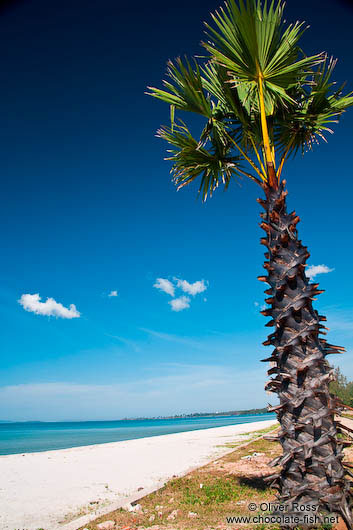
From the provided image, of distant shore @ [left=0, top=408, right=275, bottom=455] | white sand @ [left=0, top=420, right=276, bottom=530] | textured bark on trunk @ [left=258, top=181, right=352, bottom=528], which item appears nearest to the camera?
textured bark on trunk @ [left=258, top=181, right=352, bottom=528]

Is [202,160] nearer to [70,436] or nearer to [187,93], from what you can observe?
[187,93]

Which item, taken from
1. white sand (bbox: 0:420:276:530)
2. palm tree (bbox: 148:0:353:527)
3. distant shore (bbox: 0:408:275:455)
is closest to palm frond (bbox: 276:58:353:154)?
palm tree (bbox: 148:0:353:527)

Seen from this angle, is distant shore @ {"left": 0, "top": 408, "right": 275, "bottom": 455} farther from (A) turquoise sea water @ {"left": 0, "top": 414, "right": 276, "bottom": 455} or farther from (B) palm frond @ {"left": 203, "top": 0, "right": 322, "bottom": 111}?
(B) palm frond @ {"left": 203, "top": 0, "right": 322, "bottom": 111}

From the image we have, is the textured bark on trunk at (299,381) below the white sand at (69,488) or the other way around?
the other way around

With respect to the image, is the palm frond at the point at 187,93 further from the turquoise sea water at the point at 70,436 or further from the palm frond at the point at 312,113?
the turquoise sea water at the point at 70,436

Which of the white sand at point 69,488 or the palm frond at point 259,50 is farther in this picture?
the white sand at point 69,488

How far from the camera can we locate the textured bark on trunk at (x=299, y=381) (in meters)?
3.90

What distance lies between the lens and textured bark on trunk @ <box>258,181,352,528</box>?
3.90 m

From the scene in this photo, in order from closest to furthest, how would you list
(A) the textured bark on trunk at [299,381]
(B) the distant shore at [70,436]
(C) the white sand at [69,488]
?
(A) the textured bark on trunk at [299,381] → (C) the white sand at [69,488] → (B) the distant shore at [70,436]

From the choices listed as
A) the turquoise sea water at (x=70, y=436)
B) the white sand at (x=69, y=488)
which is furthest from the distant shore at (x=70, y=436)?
the white sand at (x=69, y=488)

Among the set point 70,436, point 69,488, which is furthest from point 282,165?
point 70,436

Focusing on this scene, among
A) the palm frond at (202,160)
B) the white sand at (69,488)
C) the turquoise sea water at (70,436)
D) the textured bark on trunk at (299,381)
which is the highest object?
the palm frond at (202,160)

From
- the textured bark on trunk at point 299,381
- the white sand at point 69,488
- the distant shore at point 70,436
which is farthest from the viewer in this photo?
the distant shore at point 70,436

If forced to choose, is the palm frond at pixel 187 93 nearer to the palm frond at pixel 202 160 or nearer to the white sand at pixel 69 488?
the palm frond at pixel 202 160
